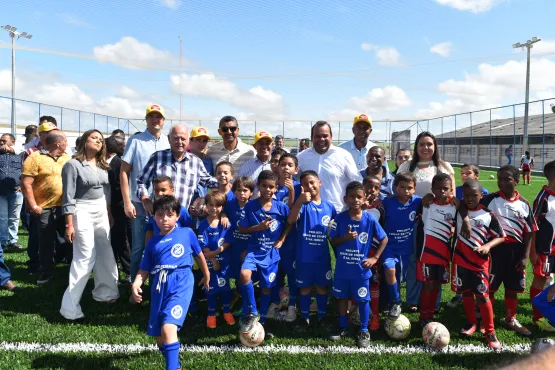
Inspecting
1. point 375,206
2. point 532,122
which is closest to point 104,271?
point 375,206

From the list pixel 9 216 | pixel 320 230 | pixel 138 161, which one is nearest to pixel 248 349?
pixel 320 230

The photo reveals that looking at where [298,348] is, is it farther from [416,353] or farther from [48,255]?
[48,255]

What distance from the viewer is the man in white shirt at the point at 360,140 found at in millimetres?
5203

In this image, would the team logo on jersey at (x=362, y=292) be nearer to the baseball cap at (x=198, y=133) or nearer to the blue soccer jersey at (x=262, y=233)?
the blue soccer jersey at (x=262, y=233)

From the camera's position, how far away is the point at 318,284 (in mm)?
4277

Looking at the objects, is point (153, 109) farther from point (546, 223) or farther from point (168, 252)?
point (546, 223)

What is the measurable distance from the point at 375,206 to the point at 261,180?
1.30 m

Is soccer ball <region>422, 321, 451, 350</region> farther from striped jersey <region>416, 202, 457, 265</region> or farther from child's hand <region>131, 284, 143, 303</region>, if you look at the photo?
child's hand <region>131, 284, 143, 303</region>

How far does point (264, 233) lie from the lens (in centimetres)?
425

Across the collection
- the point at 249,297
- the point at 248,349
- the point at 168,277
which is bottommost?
the point at 248,349

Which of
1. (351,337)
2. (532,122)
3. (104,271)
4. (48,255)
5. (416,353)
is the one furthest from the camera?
(532,122)

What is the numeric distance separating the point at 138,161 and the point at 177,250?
5.68ft

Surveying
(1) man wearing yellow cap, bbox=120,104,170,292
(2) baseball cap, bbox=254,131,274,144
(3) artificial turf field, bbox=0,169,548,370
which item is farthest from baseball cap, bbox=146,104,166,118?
(3) artificial turf field, bbox=0,169,548,370

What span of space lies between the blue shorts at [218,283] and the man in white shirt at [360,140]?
230cm
